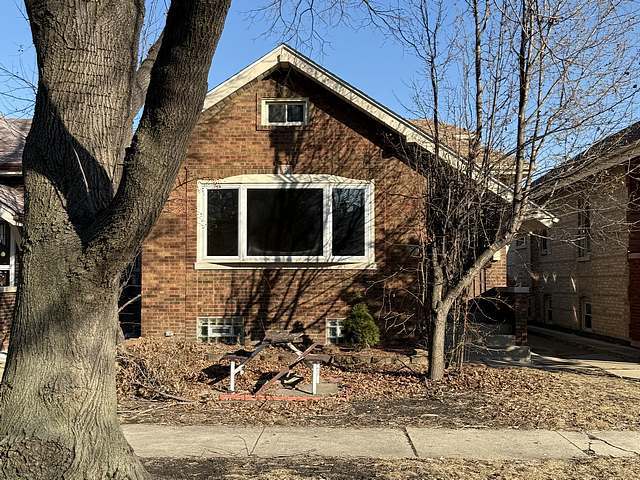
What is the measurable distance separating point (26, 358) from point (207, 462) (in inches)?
89.2

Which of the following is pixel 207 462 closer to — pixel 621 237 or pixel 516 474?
pixel 516 474

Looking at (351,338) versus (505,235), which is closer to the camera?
(505,235)

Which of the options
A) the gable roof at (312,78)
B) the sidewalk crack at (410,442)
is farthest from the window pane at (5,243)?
the sidewalk crack at (410,442)

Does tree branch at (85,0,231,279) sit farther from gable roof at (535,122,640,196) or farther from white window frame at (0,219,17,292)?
white window frame at (0,219,17,292)

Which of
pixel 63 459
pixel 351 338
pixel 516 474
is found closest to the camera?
pixel 63 459

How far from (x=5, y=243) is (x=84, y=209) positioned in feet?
37.3

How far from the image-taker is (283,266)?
486 inches

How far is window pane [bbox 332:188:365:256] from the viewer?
1237cm

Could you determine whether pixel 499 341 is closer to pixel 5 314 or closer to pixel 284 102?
pixel 284 102

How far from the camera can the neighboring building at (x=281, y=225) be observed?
12.3m

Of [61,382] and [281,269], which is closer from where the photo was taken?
[61,382]

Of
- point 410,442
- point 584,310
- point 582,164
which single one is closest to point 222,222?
point 582,164

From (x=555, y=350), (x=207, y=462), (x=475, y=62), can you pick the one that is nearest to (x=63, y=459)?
(x=207, y=462)

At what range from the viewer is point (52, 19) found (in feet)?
14.7
